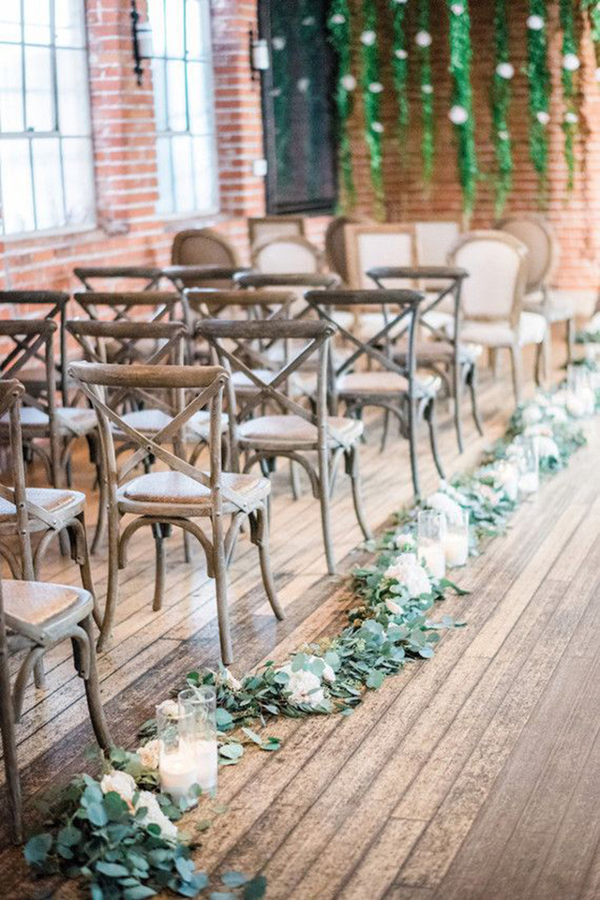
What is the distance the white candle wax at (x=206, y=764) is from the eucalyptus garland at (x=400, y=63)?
863 centimetres

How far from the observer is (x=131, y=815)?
2.89m

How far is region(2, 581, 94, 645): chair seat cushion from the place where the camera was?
2.95 metres

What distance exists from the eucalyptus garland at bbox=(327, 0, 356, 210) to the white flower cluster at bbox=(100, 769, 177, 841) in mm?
8552

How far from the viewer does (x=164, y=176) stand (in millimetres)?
8820

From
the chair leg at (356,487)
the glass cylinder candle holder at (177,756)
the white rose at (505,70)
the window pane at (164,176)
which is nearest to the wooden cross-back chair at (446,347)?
the chair leg at (356,487)

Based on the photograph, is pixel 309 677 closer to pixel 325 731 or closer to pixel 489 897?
pixel 325 731

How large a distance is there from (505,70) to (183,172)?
118 inches

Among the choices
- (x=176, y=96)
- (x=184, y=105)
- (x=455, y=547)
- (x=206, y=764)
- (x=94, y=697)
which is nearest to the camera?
(x=206, y=764)

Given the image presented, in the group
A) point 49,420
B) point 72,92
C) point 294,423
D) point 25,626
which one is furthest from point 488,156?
point 25,626

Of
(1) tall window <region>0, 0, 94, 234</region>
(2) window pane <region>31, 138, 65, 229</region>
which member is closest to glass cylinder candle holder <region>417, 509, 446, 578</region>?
(1) tall window <region>0, 0, 94, 234</region>

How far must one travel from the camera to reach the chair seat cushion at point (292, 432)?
473cm

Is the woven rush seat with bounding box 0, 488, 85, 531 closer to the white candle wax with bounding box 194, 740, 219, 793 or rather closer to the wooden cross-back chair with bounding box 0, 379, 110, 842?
the wooden cross-back chair with bounding box 0, 379, 110, 842

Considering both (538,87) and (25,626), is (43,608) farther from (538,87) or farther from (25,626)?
(538,87)

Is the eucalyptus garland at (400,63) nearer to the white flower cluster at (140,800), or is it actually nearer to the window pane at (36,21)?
the window pane at (36,21)
